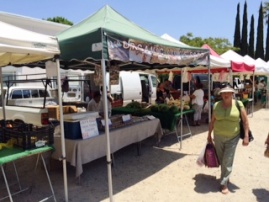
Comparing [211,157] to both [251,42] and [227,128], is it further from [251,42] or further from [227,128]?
[251,42]

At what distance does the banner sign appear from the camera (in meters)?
3.89

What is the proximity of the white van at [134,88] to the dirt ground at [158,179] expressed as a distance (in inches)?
326

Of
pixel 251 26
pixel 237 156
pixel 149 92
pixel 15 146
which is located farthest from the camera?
pixel 251 26

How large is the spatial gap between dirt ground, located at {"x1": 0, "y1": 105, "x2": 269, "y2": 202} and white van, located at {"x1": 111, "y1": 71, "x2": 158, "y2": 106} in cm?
828

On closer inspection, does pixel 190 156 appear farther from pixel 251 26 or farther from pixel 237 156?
pixel 251 26

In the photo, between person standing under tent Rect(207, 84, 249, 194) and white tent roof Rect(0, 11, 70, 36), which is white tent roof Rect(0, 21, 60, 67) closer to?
person standing under tent Rect(207, 84, 249, 194)

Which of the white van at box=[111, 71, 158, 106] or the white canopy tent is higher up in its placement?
the white canopy tent

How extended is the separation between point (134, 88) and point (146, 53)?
36.3ft

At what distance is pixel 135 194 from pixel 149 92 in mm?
12144

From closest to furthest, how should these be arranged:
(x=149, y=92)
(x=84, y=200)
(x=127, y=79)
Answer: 1. (x=84, y=200)
2. (x=127, y=79)
3. (x=149, y=92)

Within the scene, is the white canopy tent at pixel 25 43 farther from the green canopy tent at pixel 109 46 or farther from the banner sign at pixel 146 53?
the banner sign at pixel 146 53

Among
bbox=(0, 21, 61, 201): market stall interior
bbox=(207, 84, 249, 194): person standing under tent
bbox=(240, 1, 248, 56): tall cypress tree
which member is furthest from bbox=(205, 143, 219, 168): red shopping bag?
bbox=(240, 1, 248, 56): tall cypress tree

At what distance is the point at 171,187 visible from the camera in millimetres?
4539

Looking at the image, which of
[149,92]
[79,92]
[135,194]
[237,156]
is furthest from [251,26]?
[135,194]
